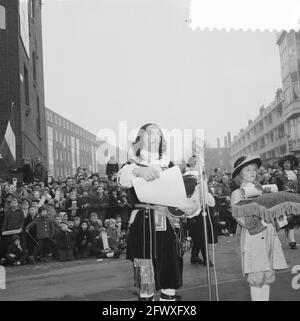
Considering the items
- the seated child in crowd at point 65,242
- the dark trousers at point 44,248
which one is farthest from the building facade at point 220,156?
the dark trousers at point 44,248

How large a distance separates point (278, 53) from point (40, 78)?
27.8 ft

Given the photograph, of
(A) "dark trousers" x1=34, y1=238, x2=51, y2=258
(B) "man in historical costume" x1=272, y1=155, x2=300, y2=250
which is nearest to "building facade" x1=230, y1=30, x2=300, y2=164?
(B) "man in historical costume" x1=272, y1=155, x2=300, y2=250

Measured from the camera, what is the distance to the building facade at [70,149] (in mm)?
6378

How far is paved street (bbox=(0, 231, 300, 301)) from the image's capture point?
392 cm

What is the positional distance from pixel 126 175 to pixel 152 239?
1.58 ft

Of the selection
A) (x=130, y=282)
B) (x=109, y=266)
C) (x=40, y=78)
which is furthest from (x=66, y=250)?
(x=40, y=78)

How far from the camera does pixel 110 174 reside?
6867 mm

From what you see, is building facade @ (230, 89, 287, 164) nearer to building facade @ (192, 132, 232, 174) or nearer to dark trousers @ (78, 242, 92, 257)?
building facade @ (192, 132, 232, 174)

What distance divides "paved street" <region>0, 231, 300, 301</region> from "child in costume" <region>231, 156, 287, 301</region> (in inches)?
23.9

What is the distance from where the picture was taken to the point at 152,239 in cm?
290

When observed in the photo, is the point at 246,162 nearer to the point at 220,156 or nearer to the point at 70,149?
the point at 220,156

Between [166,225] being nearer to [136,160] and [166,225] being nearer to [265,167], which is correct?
[136,160]

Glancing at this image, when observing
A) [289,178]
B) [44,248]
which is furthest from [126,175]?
[44,248]

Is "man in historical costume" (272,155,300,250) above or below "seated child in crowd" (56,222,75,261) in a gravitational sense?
above
